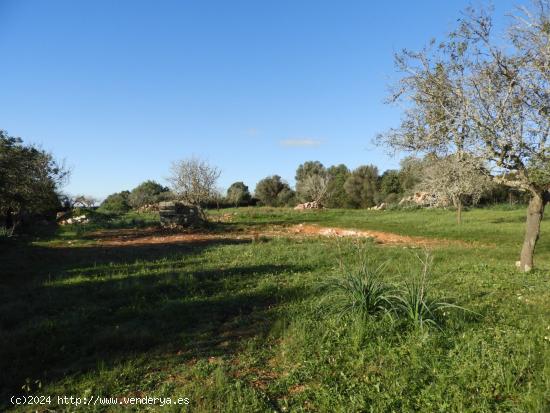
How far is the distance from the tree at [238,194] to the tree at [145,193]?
11.1m

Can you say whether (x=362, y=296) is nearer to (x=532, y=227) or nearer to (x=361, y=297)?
(x=361, y=297)

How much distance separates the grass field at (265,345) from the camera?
4262mm

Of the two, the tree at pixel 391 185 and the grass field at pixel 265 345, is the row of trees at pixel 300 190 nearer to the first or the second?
the tree at pixel 391 185

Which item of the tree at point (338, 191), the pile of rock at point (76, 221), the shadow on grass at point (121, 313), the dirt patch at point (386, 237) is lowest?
the dirt patch at point (386, 237)

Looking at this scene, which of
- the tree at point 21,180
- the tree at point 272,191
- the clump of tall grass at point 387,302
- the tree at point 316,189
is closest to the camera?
the clump of tall grass at point 387,302

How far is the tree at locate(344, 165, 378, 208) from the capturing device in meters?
65.1

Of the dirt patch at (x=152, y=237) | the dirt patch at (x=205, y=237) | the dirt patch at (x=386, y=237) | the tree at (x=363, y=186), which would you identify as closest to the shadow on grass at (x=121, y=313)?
the dirt patch at (x=152, y=237)

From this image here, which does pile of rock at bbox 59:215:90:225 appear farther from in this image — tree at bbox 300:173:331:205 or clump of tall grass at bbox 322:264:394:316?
A: tree at bbox 300:173:331:205

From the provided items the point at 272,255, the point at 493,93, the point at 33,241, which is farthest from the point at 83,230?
the point at 493,93

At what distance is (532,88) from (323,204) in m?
59.1

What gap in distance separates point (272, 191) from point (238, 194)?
900 centimetres

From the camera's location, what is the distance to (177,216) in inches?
1094

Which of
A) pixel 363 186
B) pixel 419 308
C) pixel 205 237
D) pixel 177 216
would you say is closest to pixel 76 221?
pixel 177 216

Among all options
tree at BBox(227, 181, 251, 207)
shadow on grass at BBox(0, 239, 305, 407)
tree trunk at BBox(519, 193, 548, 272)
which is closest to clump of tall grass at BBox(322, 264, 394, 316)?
shadow on grass at BBox(0, 239, 305, 407)
